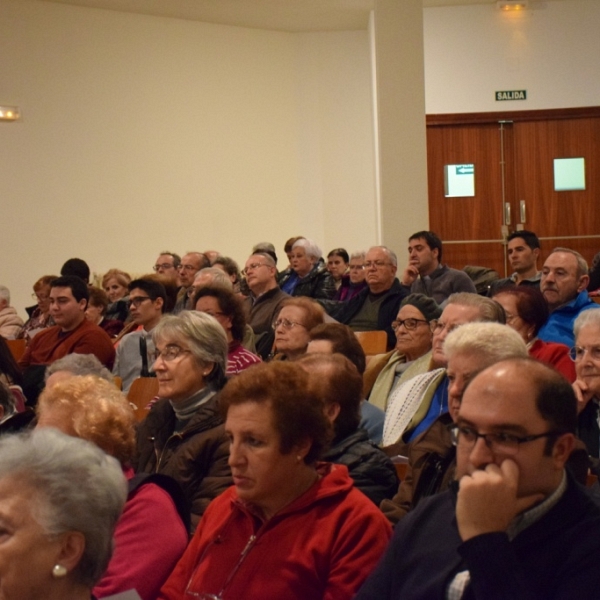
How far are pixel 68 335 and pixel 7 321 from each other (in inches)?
88.7

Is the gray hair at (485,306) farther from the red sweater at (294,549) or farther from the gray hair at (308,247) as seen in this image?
the gray hair at (308,247)

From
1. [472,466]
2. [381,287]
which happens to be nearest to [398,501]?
[472,466]

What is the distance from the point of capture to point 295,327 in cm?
449

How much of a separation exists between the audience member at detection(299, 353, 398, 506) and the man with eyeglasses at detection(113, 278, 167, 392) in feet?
7.91

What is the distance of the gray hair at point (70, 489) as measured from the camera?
171 centimetres

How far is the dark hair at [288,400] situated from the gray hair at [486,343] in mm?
556

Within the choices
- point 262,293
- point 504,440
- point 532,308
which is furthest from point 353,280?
point 504,440

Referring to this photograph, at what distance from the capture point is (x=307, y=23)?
35.8 feet

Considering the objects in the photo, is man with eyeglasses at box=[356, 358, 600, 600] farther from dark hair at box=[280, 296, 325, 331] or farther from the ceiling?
the ceiling

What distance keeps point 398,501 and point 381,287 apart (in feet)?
13.5

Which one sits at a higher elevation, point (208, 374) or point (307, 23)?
point (307, 23)

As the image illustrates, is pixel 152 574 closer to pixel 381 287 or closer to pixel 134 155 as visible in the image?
pixel 381 287

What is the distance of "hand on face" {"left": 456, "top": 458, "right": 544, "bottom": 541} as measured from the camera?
1.65m

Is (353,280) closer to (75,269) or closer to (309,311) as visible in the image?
(75,269)
